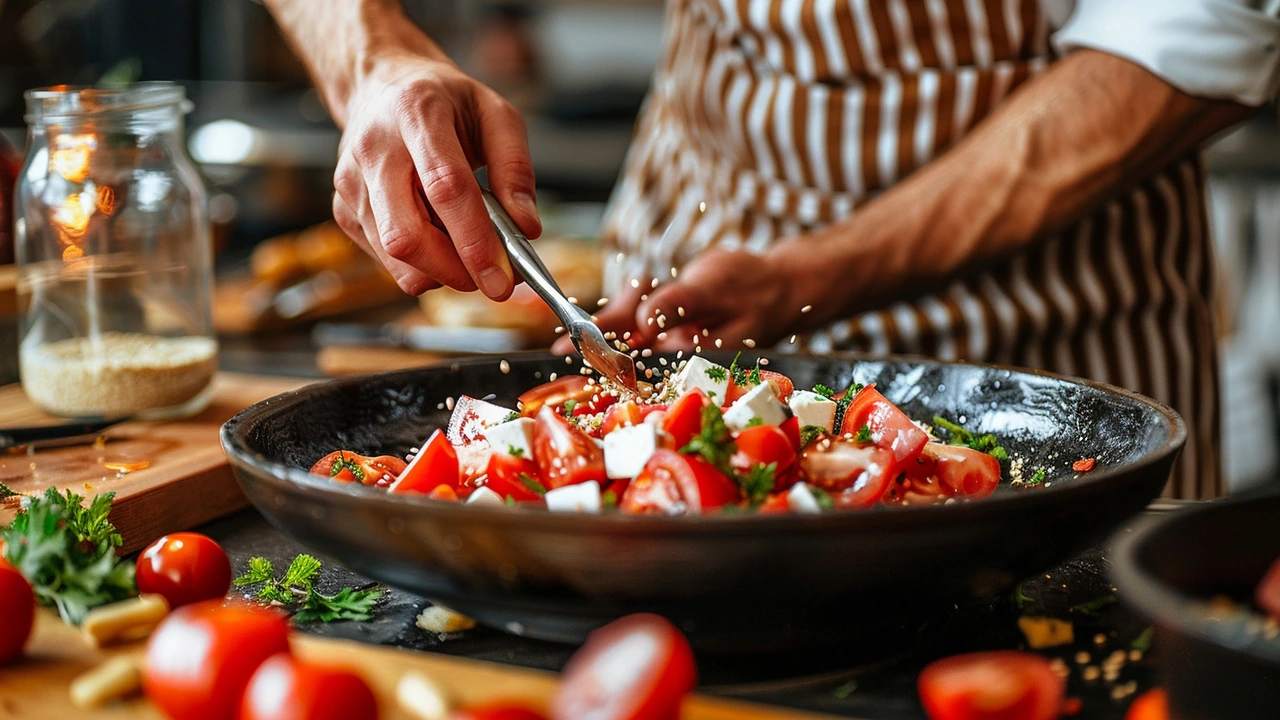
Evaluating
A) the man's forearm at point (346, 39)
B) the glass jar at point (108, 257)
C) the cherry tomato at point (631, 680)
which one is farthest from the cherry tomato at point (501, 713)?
the glass jar at point (108, 257)

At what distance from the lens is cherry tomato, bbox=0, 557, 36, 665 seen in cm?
87

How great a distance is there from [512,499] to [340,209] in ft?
1.83

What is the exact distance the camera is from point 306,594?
109 cm

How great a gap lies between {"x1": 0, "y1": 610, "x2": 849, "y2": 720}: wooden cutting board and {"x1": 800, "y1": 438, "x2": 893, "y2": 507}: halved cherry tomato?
225 millimetres

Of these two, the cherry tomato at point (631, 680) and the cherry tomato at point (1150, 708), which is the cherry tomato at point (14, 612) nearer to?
the cherry tomato at point (631, 680)

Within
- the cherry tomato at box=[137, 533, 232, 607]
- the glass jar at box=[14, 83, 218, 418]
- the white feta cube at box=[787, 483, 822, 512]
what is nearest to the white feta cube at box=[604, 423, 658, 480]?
the white feta cube at box=[787, 483, 822, 512]

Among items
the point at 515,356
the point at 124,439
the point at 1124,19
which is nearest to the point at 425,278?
the point at 515,356

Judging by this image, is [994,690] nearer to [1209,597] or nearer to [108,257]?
[1209,597]

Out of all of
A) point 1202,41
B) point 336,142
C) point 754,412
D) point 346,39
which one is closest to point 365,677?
point 754,412

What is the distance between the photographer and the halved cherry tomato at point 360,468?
1.15 metres

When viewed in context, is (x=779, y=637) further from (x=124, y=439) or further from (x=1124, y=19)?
(x=1124, y=19)

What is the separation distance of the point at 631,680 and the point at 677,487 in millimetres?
269

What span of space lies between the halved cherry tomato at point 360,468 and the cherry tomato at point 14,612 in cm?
29

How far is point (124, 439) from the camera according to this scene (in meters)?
1.62
